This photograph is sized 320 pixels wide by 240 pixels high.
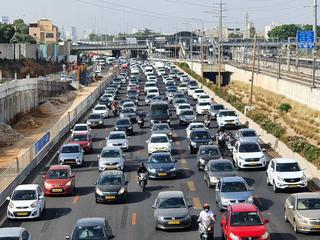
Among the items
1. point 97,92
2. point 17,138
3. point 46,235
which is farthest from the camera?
point 97,92

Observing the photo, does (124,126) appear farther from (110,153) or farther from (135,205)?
(135,205)

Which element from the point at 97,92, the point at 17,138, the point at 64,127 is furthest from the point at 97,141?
the point at 97,92

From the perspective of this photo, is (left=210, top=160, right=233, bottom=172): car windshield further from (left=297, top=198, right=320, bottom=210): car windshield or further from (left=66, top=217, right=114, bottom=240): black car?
(left=66, top=217, right=114, bottom=240): black car

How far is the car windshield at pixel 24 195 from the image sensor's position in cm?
2880

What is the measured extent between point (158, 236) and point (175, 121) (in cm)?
3928

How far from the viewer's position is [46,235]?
1029 inches

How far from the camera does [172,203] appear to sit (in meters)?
26.5

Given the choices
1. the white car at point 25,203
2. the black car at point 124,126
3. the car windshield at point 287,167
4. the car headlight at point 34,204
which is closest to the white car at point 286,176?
the car windshield at point 287,167

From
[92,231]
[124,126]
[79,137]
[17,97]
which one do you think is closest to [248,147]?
[79,137]

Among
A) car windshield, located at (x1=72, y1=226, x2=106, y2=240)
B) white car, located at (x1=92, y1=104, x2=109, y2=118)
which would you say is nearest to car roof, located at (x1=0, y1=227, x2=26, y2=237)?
car windshield, located at (x1=72, y1=226, x2=106, y2=240)

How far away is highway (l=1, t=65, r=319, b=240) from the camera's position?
25.9 meters

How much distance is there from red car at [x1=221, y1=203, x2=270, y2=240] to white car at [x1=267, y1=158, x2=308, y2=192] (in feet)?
29.2

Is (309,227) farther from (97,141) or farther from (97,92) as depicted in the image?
(97,92)

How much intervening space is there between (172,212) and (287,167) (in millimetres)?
9574
